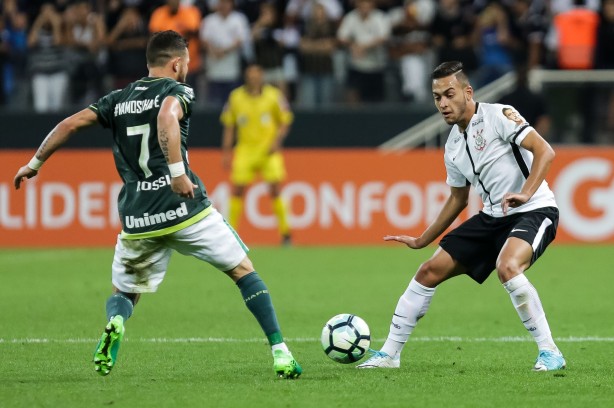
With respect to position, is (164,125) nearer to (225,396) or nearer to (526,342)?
(225,396)

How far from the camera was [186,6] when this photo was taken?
1866 centimetres

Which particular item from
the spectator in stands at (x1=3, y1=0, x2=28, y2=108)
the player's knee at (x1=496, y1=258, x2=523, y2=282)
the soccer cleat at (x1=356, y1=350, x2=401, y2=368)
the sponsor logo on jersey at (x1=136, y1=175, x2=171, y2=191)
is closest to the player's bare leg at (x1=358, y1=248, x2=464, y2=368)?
the soccer cleat at (x1=356, y1=350, x2=401, y2=368)

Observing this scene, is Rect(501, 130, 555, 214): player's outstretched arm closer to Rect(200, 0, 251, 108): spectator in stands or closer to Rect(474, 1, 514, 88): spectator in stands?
Rect(474, 1, 514, 88): spectator in stands

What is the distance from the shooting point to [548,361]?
7.25 meters

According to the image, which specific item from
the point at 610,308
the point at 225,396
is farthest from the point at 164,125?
Result: the point at 610,308

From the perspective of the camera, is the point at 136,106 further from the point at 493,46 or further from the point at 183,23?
the point at 493,46

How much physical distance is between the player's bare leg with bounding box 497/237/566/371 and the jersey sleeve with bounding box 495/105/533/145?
2.04 feet

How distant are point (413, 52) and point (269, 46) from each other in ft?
7.29

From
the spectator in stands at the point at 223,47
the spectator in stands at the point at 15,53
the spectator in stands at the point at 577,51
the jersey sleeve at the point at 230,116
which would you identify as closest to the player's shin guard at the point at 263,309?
the jersey sleeve at the point at 230,116

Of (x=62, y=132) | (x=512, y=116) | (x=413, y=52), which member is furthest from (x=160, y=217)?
(x=413, y=52)

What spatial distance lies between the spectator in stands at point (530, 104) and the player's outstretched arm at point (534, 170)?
1090cm

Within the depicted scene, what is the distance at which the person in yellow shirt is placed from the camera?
56.3 feet

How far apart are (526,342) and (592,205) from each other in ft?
29.2

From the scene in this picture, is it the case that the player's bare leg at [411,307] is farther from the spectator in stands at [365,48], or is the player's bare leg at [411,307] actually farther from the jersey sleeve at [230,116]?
the spectator in stands at [365,48]
